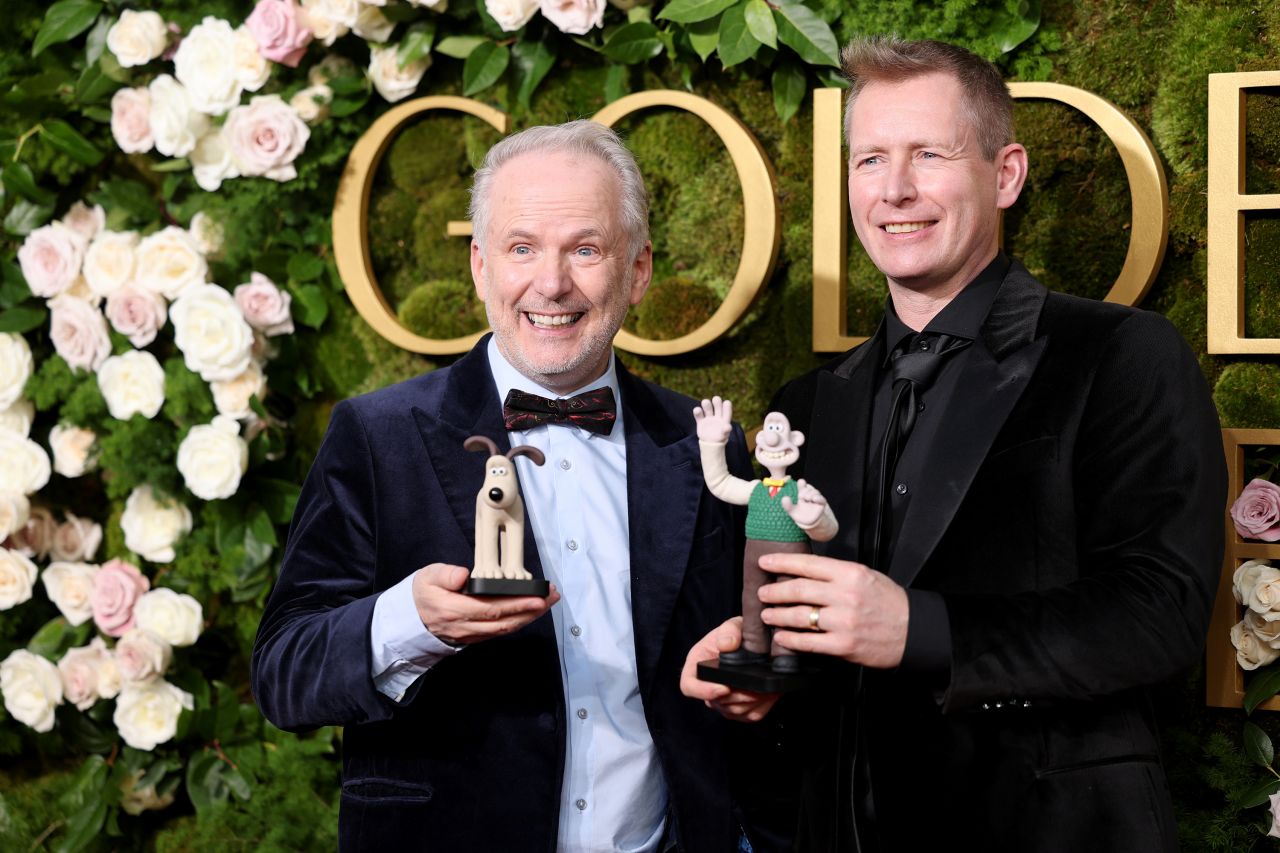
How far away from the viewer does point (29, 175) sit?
141 inches

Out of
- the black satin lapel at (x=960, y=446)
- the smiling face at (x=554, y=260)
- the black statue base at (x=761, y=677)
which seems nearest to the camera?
the black statue base at (x=761, y=677)

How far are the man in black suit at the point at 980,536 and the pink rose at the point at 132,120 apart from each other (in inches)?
86.3

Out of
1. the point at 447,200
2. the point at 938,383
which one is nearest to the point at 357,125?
the point at 447,200

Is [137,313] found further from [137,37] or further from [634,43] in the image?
[634,43]

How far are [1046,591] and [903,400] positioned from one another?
17.1 inches

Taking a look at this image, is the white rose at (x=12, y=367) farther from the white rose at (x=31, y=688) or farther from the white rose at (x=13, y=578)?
the white rose at (x=31, y=688)

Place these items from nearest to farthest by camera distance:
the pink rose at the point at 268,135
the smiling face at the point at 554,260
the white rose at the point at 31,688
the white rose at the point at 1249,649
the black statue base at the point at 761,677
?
the black statue base at the point at 761,677 → the smiling face at the point at 554,260 → the white rose at the point at 1249,649 → the pink rose at the point at 268,135 → the white rose at the point at 31,688

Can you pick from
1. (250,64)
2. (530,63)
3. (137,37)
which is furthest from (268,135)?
(530,63)

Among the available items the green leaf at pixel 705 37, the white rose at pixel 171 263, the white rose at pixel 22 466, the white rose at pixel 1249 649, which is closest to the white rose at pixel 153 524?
the white rose at pixel 22 466

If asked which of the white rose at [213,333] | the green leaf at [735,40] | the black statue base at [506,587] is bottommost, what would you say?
the black statue base at [506,587]

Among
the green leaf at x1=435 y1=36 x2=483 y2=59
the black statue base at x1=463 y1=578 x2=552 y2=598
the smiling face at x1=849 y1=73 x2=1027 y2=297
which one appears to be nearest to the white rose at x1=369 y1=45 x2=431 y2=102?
the green leaf at x1=435 y1=36 x2=483 y2=59

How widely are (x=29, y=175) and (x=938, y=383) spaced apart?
2.74 meters

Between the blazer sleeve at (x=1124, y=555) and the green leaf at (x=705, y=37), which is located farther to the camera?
the green leaf at (x=705, y=37)

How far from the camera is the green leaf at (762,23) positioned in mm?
2951
